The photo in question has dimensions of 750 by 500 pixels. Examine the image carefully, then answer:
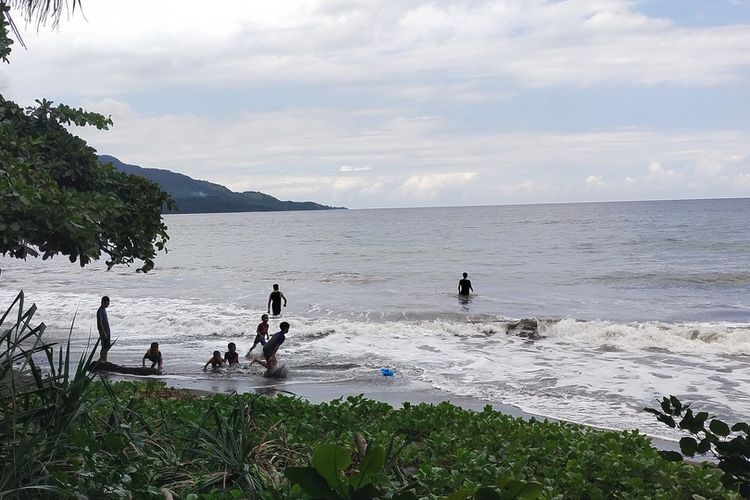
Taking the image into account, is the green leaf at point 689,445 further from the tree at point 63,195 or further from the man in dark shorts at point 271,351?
the man in dark shorts at point 271,351

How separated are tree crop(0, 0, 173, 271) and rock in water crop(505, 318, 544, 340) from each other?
15.5 meters

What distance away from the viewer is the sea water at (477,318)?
15109mm

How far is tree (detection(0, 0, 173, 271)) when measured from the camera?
6.21 meters

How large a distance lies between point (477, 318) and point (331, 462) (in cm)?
2548

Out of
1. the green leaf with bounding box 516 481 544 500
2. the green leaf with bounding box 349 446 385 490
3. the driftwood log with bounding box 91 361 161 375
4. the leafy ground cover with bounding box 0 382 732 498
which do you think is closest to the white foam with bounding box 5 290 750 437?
the driftwood log with bounding box 91 361 161 375

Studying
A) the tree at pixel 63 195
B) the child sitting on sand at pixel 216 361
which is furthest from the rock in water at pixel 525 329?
the tree at pixel 63 195

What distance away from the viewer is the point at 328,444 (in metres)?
1.67

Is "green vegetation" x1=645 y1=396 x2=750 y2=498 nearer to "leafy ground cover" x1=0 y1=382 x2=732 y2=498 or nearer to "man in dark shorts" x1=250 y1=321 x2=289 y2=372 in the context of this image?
"leafy ground cover" x1=0 y1=382 x2=732 y2=498

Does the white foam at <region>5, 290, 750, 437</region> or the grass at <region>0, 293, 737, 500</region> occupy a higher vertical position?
the grass at <region>0, 293, 737, 500</region>

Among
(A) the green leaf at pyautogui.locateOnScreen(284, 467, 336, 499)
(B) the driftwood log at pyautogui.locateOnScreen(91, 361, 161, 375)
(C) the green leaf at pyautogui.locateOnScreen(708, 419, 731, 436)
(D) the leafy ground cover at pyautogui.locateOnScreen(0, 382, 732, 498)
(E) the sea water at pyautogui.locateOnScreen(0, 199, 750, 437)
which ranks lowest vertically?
(E) the sea water at pyautogui.locateOnScreen(0, 199, 750, 437)

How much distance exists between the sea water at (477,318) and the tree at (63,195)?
1.95 m

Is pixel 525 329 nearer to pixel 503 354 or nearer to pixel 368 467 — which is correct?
pixel 503 354

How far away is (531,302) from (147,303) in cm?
1597

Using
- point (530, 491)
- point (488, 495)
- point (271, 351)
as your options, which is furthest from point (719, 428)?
point (271, 351)
